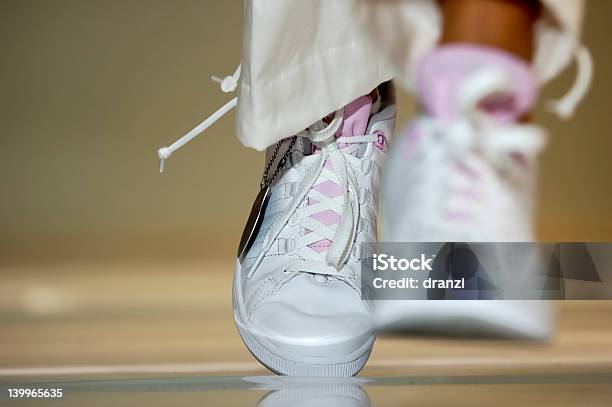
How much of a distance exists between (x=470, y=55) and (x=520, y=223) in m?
0.08

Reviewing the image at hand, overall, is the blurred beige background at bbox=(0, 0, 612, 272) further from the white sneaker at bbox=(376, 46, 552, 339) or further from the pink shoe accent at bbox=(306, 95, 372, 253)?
the white sneaker at bbox=(376, 46, 552, 339)

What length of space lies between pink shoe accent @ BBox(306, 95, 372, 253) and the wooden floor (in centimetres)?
10

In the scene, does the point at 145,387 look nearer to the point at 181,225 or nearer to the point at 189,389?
the point at 189,389

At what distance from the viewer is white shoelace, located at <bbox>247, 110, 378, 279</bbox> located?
0.67 m

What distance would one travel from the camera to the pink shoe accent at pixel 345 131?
2.22ft

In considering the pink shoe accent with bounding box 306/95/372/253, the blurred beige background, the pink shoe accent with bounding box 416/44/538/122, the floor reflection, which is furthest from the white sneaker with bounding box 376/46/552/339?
the blurred beige background

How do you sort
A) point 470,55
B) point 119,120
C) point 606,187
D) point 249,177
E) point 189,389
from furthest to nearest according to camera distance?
point 119,120 < point 249,177 < point 606,187 < point 189,389 < point 470,55

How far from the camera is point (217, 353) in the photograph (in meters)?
0.74

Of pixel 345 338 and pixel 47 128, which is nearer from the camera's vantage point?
pixel 345 338

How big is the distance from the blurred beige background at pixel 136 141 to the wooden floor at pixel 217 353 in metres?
0.46

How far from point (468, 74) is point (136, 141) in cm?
150

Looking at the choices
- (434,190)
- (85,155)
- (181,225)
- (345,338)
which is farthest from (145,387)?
(85,155)

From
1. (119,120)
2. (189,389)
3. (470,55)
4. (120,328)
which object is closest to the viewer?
(470,55)

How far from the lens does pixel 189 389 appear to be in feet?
1.97
